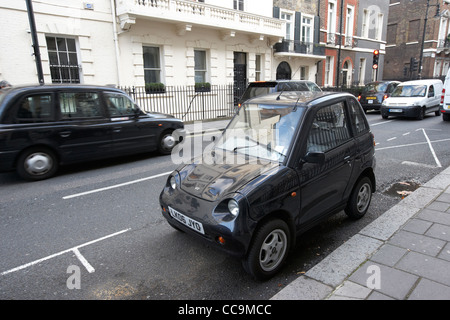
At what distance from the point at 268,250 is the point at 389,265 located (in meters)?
1.24

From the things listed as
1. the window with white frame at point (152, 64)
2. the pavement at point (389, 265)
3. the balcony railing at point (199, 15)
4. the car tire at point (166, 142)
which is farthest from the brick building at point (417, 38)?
the pavement at point (389, 265)

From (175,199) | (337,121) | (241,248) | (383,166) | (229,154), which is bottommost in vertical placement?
(383,166)

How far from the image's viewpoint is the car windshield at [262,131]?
3414 mm

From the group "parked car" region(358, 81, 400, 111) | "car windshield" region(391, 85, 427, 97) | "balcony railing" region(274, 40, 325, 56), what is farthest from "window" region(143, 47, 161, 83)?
"car windshield" region(391, 85, 427, 97)

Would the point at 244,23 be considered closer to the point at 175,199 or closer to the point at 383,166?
the point at 383,166

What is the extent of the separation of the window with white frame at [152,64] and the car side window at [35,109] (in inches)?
370

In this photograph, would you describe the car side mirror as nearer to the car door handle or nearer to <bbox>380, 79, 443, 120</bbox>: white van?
the car door handle

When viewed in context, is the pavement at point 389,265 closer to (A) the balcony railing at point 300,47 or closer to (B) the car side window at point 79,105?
(B) the car side window at point 79,105

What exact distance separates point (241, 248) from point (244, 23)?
56.7 ft

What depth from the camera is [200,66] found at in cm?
1752

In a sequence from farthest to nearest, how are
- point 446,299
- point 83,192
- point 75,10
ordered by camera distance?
point 75,10
point 83,192
point 446,299

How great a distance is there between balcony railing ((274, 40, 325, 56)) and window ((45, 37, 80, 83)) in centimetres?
1309

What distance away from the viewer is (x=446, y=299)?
254 cm
